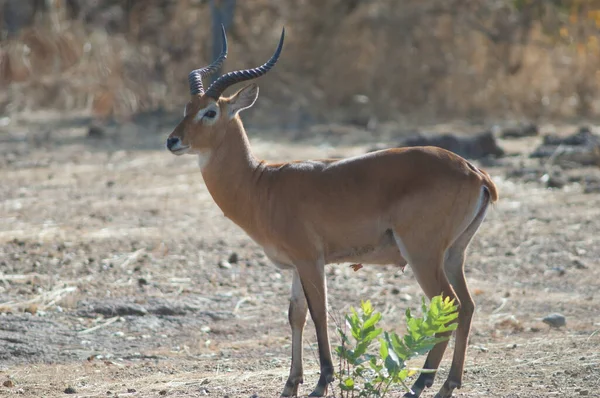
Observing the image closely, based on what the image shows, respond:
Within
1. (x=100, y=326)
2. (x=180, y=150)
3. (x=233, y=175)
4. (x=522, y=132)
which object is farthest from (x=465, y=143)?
(x=180, y=150)

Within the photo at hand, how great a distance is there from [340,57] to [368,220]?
1501 cm

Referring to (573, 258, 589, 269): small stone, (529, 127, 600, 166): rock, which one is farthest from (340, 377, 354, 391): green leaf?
(529, 127, 600, 166): rock

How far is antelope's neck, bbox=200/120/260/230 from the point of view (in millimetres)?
7031

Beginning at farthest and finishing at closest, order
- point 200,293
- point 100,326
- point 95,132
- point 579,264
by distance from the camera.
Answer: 1. point 95,132
2. point 579,264
3. point 200,293
4. point 100,326

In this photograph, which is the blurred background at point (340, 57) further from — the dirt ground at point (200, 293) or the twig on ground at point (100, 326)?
the twig on ground at point (100, 326)

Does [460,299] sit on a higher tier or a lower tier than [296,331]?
higher

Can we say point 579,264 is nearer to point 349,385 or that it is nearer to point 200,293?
point 200,293

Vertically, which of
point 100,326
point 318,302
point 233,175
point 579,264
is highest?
point 233,175

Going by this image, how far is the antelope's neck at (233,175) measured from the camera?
703 centimetres

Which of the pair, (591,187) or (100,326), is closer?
(100,326)

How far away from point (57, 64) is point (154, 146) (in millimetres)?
4632

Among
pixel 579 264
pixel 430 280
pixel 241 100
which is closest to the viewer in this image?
pixel 430 280

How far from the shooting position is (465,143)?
15648mm

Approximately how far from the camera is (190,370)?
7.45 m
